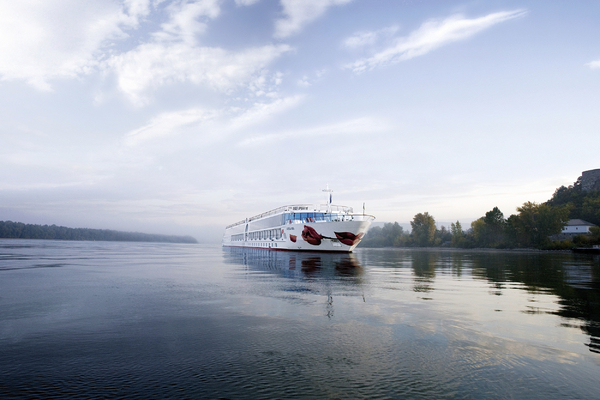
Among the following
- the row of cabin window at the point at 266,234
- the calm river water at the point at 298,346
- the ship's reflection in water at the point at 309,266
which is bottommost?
the ship's reflection in water at the point at 309,266

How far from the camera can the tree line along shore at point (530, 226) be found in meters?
107

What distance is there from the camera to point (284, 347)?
24.2ft

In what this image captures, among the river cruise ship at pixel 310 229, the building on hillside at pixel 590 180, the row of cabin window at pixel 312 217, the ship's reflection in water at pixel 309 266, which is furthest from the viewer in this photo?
the building on hillside at pixel 590 180

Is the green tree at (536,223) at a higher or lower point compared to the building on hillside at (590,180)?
lower

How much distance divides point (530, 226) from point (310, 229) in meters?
90.2

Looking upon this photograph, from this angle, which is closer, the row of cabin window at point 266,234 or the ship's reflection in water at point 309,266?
the ship's reflection in water at point 309,266

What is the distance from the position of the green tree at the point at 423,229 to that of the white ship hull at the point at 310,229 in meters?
100

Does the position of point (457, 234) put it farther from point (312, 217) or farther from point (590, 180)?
point (312, 217)

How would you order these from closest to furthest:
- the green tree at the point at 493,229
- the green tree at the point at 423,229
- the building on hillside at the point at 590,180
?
the green tree at the point at 493,229 → the building on hillside at the point at 590,180 → the green tree at the point at 423,229

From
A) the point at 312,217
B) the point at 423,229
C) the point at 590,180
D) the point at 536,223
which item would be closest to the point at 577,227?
the point at 536,223

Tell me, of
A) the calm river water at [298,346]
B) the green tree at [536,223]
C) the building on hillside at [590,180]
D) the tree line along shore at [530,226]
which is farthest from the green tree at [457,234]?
the calm river water at [298,346]

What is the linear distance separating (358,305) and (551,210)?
127 m

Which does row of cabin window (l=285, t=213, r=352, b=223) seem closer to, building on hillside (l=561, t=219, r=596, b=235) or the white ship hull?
the white ship hull

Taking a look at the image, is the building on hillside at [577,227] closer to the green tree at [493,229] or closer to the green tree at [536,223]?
the green tree at [536,223]
